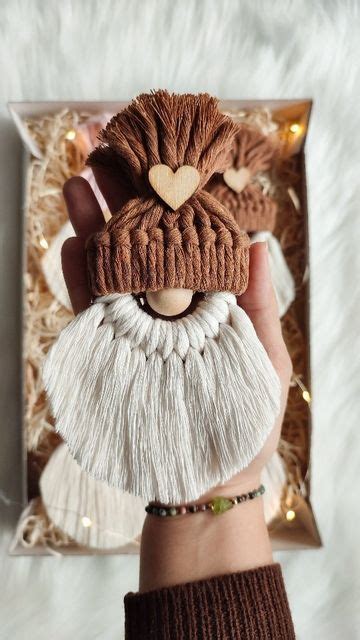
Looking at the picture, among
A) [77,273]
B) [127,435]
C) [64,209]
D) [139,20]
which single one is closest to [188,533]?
[127,435]

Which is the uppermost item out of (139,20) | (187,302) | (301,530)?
(139,20)

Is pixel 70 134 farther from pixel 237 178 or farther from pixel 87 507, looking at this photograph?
pixel 87 507

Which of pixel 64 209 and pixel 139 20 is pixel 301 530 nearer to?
pixel 64 209

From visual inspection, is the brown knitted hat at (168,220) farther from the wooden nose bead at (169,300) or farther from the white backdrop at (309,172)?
the white backdrop at (309,172)

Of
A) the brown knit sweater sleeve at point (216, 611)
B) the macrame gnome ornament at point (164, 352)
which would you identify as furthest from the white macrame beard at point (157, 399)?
the brown knit sweater sleeve at point (216, 611)

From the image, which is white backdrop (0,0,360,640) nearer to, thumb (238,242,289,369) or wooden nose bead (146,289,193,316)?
thumb (238,242,289,369)

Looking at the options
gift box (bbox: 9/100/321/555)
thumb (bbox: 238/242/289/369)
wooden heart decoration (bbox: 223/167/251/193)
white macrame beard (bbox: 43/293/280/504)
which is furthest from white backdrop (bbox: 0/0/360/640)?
white macrame beard (bbox: 43/293/280/504)
